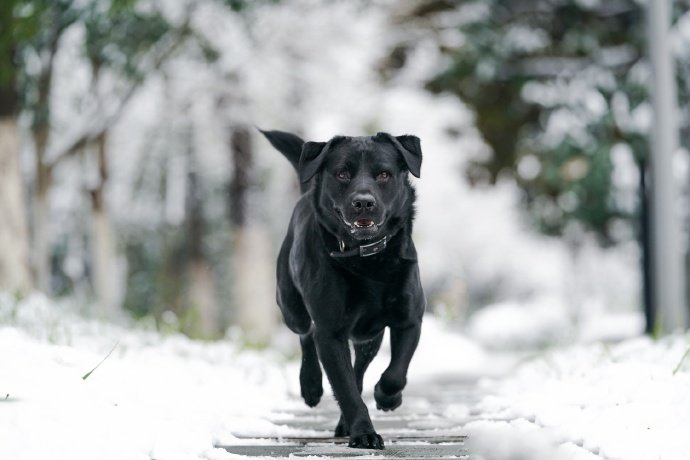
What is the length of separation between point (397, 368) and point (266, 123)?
14660mm

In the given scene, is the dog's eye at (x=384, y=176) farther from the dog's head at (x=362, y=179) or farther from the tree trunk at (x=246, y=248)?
the tree trunk at (x=246, y=248)

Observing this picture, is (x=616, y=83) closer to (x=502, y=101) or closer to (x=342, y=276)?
(x=502, y=101)

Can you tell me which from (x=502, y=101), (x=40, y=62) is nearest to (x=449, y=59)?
(x=502, y=101)

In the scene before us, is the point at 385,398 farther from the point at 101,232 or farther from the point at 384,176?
the point at 101,232

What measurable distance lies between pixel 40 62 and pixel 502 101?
8059 millimetres

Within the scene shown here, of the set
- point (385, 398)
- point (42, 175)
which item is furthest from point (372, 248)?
point (42, 175)

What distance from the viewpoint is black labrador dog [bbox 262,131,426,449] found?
4168 mm

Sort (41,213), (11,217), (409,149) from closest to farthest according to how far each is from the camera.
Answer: (409,149), (11,217), (41,213)

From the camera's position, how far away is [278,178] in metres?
23.4

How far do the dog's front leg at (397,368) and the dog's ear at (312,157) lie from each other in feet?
2.68

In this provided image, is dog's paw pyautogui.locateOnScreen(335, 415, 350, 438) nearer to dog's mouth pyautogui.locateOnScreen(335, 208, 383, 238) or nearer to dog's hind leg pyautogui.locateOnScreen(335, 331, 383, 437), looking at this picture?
dog's hind leg pyautogui.locateOnScreen(335, 331, 383, 437)

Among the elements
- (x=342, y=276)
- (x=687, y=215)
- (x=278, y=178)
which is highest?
(x=278, y=178)

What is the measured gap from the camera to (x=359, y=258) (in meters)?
4.23

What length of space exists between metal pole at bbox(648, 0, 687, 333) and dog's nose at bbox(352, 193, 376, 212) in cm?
596
